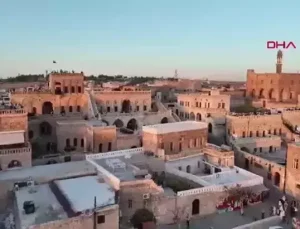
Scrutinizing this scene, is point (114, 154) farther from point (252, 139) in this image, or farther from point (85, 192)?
point (252, 139)

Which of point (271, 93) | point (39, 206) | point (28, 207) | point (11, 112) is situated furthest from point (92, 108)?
point (271, 93)

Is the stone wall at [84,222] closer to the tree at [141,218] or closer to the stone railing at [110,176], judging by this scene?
the tree at [141,218]

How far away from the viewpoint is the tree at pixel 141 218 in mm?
17984

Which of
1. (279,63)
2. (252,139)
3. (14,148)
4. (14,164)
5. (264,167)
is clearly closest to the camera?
(14,164)

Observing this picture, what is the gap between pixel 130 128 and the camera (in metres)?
36.6

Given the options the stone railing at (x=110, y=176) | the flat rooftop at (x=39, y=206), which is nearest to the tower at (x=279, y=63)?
the stone railing at (x=110, y=176)

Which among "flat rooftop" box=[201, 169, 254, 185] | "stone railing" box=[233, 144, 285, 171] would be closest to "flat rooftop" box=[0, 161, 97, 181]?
"flat rooftop" box=[201, 169, 254, 185]

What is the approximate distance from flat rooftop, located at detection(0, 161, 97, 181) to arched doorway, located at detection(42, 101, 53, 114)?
13063 mm

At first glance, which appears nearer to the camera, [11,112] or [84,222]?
[84,222]

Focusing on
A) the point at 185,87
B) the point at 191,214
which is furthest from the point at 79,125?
the point at 185,87

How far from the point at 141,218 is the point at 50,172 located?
280 inches

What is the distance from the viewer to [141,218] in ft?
59.2

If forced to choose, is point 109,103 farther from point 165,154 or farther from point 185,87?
point 185,87

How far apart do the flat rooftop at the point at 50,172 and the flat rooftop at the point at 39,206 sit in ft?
3.40
